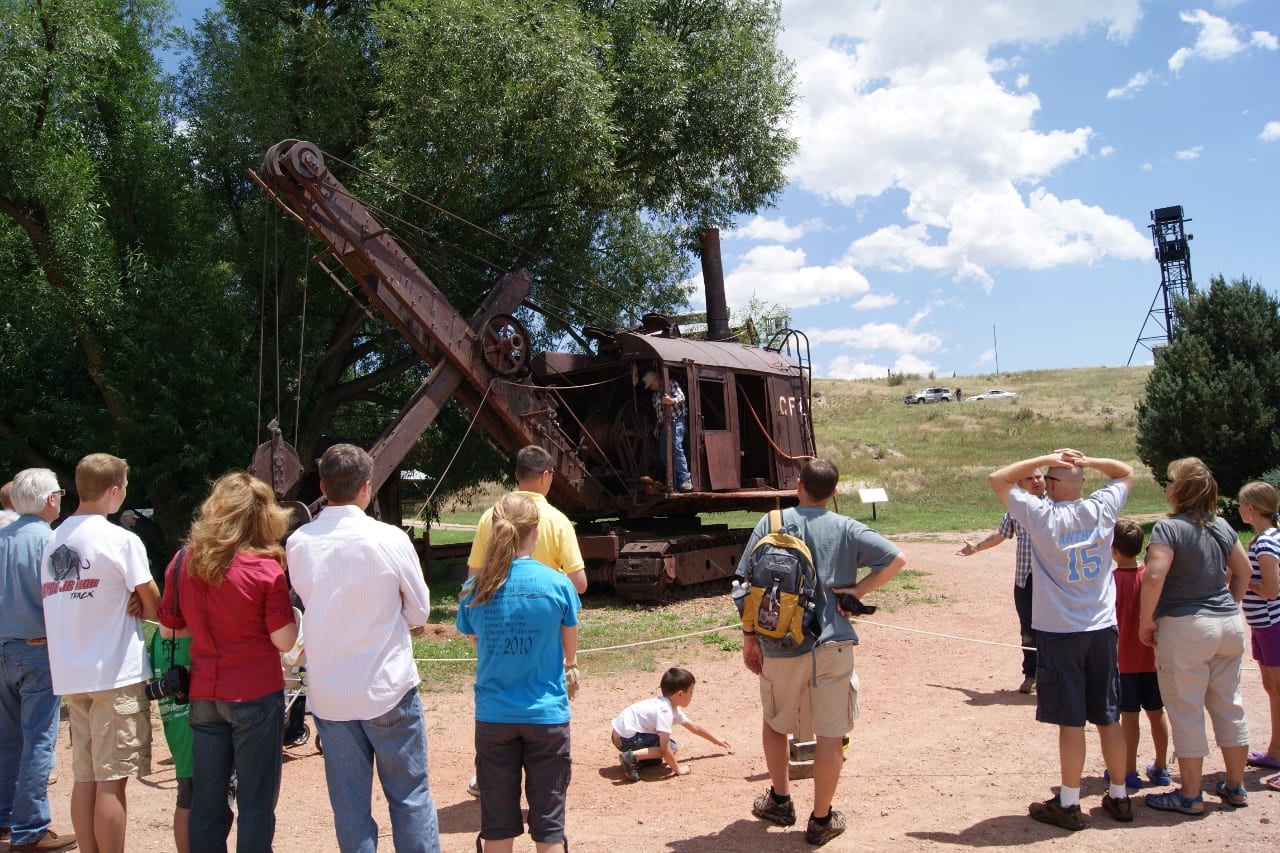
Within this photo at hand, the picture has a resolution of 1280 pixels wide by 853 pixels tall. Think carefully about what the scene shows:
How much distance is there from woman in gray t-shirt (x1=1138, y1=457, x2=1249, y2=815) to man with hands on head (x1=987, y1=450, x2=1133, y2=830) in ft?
1.06

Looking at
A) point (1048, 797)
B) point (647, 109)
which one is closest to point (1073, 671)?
point (1048, 797)

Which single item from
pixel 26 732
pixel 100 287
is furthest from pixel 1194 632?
pixel 100 287

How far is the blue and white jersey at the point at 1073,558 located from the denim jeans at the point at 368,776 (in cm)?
311

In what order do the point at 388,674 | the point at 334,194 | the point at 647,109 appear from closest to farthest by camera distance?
1. the point at 388,674
2. the point at 334,194
3. the point at 647,109

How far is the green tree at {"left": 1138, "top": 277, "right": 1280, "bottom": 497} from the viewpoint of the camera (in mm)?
19469

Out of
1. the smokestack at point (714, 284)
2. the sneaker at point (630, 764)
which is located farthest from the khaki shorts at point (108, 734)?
the smokestack at point (714, 284)

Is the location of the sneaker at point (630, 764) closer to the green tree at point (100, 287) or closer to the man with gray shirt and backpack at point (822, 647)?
the man with gray shirt and backpack at point (822, 647)

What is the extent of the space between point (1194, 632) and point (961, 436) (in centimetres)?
4042

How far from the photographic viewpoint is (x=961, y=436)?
43781mm

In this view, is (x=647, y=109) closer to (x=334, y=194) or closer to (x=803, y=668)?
(x=334, y=194)

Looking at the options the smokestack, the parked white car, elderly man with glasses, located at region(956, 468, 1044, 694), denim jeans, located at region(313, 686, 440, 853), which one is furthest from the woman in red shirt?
the parked white car

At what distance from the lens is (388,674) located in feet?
12.4

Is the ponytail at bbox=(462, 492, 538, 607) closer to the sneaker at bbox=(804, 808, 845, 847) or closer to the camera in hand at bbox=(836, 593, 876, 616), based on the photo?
the camera in hand at bbox=(836, 593, 876, 616)

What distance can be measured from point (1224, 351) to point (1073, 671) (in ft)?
62.2
